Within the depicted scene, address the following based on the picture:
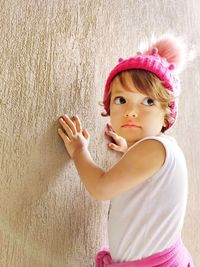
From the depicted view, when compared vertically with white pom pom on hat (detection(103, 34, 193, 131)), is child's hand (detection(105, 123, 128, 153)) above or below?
below

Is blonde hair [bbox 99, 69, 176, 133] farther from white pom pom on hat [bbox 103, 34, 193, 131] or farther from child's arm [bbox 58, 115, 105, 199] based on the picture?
child's arm [bbox 58, 115, 105, 199]

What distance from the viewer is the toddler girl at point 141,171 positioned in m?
0.98

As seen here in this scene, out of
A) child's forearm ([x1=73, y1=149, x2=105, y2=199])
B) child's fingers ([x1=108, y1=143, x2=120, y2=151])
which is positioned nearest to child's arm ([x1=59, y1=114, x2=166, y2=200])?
child's forearm ([x1=73, y1=149, x2=105, y2=199])

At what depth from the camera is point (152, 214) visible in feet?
3.28

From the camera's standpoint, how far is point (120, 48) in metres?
1.34

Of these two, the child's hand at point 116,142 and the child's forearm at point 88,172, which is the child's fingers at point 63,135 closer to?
the child's forearm at point 88,172

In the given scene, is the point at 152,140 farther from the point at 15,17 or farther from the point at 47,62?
the point at 15,17

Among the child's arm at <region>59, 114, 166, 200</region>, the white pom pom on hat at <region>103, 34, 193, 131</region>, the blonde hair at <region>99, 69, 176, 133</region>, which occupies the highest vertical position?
the white pom pom on hat at <region>103, 34, 193, 131</region>

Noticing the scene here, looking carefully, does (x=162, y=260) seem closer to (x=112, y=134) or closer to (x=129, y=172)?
(x=129, y=172)

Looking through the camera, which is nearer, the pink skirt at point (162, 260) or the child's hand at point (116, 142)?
the pink skirt at point (162, 260)

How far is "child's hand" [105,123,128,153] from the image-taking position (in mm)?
1258

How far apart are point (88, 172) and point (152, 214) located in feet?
0.62

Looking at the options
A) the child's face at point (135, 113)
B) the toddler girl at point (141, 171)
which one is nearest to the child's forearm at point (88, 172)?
the toddler girl at point (141, 171)

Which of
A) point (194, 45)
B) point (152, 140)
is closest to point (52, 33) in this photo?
point (152, 140)
